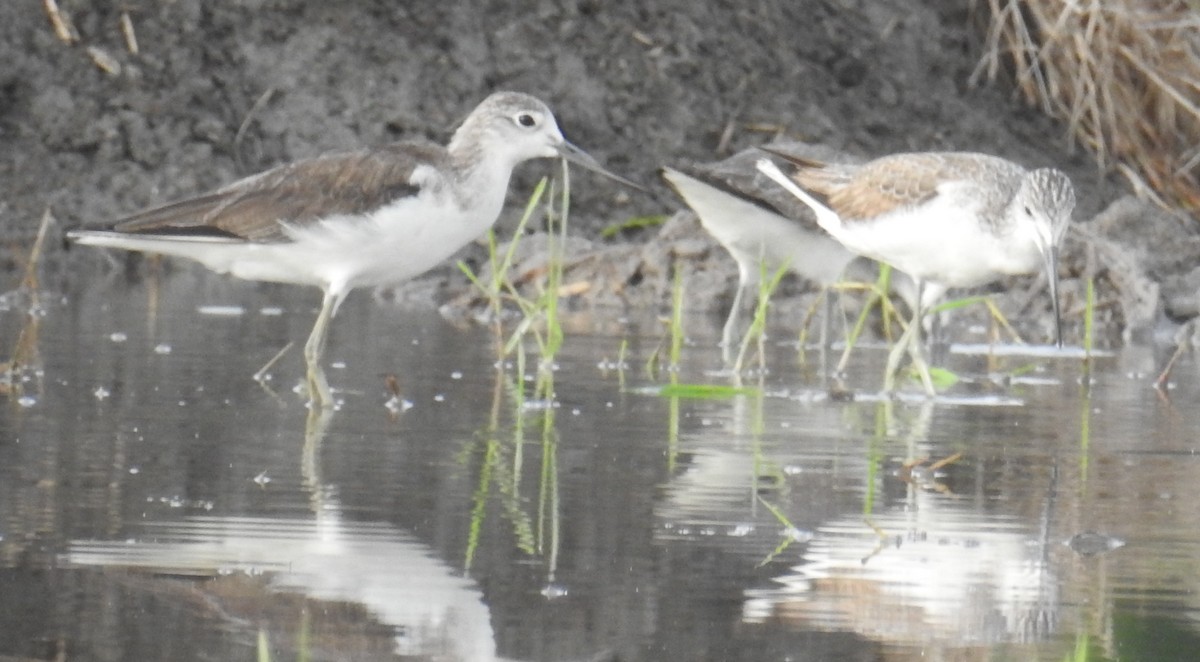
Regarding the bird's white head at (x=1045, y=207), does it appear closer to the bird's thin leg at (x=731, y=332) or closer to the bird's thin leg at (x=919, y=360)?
Answer: the bird's thin leg at (x=919, y=360)

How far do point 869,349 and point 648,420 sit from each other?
4015 millimetres

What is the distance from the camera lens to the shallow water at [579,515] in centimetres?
471

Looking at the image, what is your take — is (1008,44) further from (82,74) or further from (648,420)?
(648,420)

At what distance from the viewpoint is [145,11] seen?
56.1ft

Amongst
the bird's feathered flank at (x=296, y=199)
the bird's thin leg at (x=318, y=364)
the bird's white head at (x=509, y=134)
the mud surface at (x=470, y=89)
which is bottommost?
the bird's thin leg at (x=318, y=364)

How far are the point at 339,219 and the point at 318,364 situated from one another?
0.65 meters

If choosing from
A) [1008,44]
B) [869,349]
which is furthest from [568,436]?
[1008,44]

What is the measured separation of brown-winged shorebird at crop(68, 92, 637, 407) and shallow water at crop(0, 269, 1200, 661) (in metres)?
0.49

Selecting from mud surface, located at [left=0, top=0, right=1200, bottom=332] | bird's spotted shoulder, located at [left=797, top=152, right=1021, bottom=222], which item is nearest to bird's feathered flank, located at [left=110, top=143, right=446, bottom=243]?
bird's spotted shoulder, located at [left=797, top=152, right=1021, bottom=222]

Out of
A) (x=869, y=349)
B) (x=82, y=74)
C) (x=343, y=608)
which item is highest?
(x=82, y=74)

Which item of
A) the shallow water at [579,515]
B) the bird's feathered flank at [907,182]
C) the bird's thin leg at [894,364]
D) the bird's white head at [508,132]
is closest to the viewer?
the shallow water at [579,515]

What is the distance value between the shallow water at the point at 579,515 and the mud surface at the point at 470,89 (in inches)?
247

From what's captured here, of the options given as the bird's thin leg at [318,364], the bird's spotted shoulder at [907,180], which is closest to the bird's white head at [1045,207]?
the bird's spotted shoulder at [907,180]

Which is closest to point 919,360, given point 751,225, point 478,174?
point 478,174
